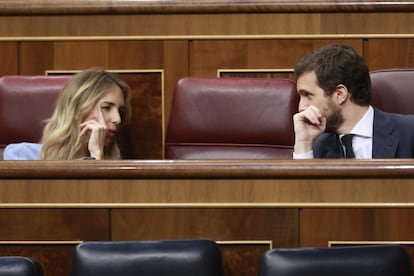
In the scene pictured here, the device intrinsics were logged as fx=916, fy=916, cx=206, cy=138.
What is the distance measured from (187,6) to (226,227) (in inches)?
13.5

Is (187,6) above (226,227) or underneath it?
above

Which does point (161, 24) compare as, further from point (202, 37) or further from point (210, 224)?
point (210, 224)

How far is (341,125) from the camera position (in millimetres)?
785

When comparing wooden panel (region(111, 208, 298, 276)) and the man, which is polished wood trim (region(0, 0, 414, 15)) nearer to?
the man

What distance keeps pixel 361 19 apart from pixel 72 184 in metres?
0.38

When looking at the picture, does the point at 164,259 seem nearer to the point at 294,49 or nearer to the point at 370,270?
the point at 370,270

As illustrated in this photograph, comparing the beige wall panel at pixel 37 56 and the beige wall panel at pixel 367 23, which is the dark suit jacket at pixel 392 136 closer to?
the beige wall panel at pixel 367 23

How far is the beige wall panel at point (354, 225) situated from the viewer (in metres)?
0.56

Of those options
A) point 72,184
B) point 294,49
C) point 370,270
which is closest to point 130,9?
point 294,49

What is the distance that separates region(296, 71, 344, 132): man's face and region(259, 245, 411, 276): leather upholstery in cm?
26

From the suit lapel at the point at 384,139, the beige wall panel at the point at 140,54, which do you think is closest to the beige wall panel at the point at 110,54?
the beige wall panel at the point at 140,54

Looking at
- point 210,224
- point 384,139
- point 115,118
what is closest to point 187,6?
point 115,118

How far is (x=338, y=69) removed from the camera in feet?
2.57

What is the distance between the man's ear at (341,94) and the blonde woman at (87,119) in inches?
7.4
